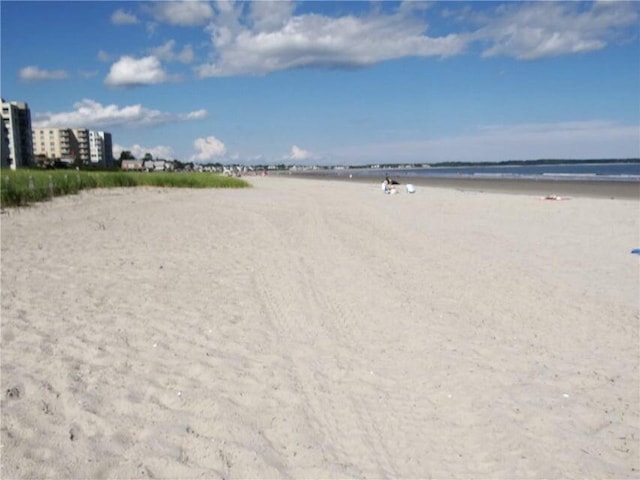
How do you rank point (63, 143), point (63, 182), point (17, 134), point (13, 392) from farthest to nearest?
1. point (63, 143)
2. point (17, 134)
3. point (63, 182)
4. point (13, 392)

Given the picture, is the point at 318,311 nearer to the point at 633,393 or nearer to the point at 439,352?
the point at 439,352

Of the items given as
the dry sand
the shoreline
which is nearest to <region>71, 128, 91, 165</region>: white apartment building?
the shoreline

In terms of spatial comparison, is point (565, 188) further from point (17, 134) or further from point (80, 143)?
point (80, 143)

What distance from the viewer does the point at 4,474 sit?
275cm

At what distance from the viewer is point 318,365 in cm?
436

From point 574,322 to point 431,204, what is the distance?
643 inches

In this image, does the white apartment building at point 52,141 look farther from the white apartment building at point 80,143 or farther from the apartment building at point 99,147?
the apartment building at point 99,147

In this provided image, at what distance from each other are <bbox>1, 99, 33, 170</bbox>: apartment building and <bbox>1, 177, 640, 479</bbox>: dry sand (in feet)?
333

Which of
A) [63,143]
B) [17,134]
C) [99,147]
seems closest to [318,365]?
[17,134]

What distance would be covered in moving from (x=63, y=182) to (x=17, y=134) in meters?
97.5

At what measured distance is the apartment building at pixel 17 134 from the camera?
98688 mm

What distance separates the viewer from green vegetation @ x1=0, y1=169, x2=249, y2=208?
1839cm

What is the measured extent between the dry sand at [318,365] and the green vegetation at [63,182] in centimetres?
1092

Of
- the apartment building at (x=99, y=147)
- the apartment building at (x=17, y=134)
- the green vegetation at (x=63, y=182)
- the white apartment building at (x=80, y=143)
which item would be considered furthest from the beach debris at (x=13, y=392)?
the apartment building at (x=99, y=147)
